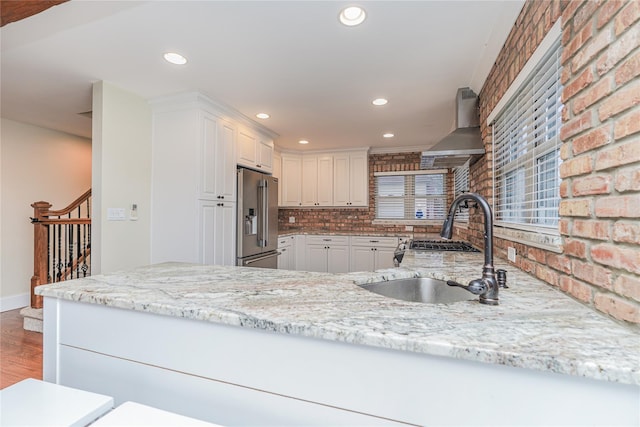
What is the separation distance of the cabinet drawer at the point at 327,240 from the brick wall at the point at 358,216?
13.5 inches

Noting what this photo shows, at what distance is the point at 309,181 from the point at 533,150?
166 inches

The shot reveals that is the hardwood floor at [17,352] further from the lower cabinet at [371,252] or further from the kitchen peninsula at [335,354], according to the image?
the lower cabinet at [371,252]

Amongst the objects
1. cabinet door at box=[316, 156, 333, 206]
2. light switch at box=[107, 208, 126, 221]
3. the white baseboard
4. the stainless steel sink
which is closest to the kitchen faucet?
the stainless steel sink

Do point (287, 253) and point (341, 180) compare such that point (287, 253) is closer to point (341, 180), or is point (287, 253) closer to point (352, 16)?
point (341, 180)

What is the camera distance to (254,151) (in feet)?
13.3

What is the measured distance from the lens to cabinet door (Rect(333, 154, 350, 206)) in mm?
5406

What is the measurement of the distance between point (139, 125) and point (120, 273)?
7.49ft

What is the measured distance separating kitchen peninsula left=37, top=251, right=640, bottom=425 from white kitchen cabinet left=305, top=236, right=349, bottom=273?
3.97 meters

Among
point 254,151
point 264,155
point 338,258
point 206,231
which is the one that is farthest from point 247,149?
point 338,258

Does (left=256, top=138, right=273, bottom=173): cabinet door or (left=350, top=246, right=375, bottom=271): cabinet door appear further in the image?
(left=350, top=246, right=375, bottom=271): cabinet door

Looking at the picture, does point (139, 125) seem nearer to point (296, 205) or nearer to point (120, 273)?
point (120, 273)

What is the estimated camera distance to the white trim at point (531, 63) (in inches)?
49.4

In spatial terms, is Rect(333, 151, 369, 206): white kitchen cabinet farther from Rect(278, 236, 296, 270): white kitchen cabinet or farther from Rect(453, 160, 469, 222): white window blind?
Rect(453, 160, 469, 222): white window blind

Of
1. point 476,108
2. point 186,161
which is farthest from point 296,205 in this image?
point 476,108
